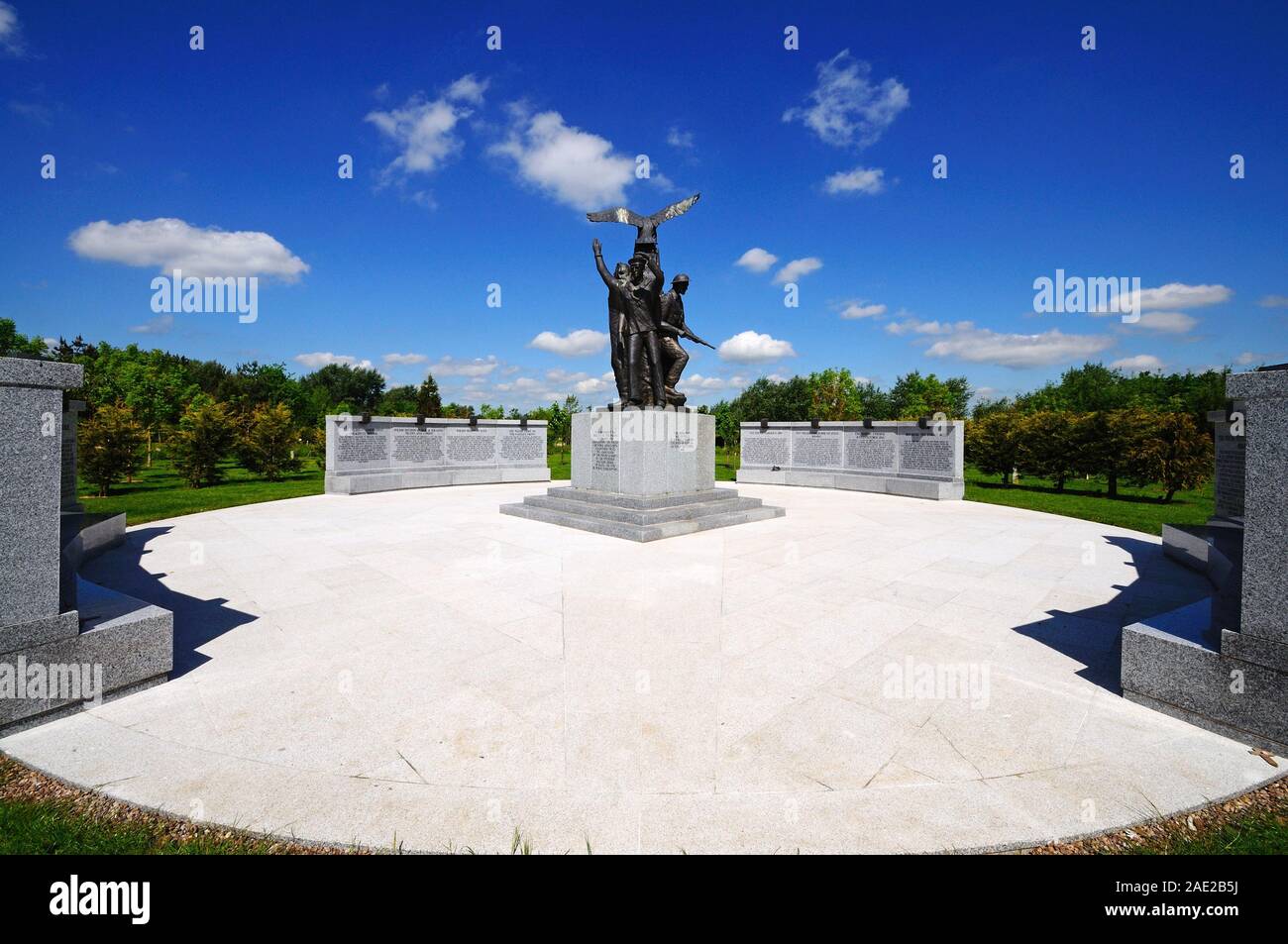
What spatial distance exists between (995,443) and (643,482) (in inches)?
671

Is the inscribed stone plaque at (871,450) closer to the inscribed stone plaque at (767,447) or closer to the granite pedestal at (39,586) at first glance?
the inscribed stone plaque at (767,447)

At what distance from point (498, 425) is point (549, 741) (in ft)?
58.9

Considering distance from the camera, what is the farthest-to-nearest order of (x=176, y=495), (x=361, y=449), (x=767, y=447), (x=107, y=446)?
1. (x=767, y=447)
2. (x=361, y=449)
3. (x=107, y=446)
4. (x=176, y=495)

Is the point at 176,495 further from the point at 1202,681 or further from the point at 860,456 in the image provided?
the point at 1202,681

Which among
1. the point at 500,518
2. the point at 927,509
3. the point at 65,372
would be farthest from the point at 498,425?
the point at 65,372

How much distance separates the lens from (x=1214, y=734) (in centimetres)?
328

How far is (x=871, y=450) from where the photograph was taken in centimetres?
1759

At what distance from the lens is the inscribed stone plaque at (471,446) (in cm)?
1908

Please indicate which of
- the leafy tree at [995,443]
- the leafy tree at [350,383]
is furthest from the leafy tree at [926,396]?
the leafy tree at [350,383]

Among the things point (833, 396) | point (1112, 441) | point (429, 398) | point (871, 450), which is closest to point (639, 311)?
point (871, 450)

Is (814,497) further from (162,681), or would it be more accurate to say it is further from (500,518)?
(162,681)

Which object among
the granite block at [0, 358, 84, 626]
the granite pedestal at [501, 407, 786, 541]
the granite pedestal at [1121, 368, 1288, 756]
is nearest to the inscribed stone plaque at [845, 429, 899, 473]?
the granite pedestal at [501, 407, 786, 541]

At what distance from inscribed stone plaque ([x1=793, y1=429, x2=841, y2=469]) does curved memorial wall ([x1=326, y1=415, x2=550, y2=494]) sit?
30.9 feet

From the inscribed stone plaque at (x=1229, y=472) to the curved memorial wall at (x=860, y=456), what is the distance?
276 inches
